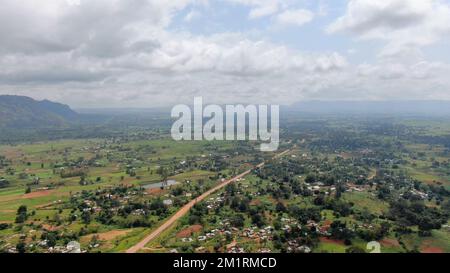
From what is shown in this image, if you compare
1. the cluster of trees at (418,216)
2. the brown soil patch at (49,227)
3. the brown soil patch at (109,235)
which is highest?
the cluster of trees at (418,216)

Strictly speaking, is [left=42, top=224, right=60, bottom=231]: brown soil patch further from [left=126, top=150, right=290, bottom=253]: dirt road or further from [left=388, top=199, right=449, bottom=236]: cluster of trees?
[left=388, top=199, right=449, bottom=236]: cluster of trees

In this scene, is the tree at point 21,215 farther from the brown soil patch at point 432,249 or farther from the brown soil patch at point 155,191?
the brown soil patch at point 432,249

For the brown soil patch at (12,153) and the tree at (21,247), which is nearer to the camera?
the tree at (21,247)

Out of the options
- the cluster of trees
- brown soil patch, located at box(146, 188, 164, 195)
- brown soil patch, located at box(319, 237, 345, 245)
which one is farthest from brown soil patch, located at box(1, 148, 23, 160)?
the cluster of trees

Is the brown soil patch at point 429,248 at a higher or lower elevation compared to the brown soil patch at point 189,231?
lower

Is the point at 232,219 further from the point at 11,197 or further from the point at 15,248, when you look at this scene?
the point at 11,197

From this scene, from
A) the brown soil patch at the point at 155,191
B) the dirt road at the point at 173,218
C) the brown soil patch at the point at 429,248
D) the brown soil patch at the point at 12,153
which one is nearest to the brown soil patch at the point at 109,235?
the dirt road at the point at 173,218

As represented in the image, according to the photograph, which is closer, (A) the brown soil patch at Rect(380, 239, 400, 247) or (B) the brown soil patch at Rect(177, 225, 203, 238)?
(A) the brown soil patch at Rect(380, 239, 400, 247)
